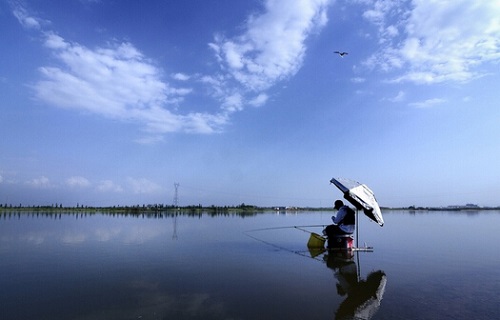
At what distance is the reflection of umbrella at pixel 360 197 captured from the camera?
18.4 meters

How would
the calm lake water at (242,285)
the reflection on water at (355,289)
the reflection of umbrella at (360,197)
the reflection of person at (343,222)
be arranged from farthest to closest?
the reflection of person at (343,222) < the reflection of umbrella at (360,197) < the reflection on water at (355,289) < the calm lake water at (242,285)

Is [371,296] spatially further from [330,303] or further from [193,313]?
[193,313]

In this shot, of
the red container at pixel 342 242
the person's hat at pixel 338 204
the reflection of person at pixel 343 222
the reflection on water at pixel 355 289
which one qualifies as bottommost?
the reflection on water at pixel 355 289

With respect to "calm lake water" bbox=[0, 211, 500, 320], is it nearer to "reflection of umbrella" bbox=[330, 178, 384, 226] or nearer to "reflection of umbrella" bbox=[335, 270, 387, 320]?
"reflection of umbrella" bbox=[335, 270, 387, 320]

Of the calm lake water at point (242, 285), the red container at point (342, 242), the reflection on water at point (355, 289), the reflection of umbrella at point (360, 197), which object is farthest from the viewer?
the red container at point (342, 242)

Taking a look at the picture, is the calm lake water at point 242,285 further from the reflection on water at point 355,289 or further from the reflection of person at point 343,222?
the reflection of person at point 343,222

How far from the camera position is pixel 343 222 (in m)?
19.5

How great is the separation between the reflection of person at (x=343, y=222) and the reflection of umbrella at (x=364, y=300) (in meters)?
6.24

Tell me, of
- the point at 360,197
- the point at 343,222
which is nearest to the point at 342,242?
the point at 343,222

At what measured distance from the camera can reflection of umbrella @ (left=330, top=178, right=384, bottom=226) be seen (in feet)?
60.5

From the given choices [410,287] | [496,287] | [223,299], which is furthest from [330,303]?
[496,287]

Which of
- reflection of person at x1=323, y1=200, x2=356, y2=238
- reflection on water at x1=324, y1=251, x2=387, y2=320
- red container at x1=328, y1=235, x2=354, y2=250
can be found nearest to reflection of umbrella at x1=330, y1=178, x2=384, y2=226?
reflection of person at x1=323, y1=200, x2=356, y2=238

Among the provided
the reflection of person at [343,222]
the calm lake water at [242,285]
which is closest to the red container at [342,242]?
the reflection of person at [343,222]

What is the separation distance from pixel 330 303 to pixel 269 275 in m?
4.03
